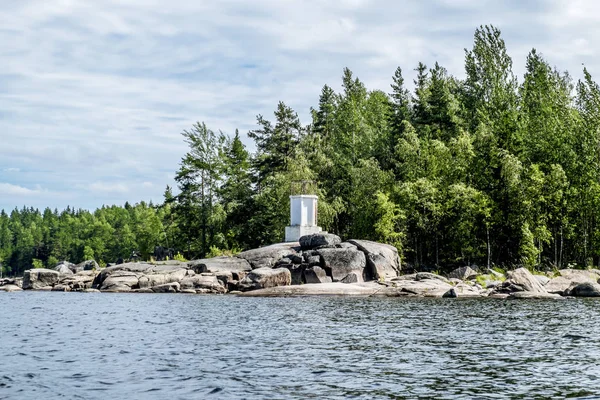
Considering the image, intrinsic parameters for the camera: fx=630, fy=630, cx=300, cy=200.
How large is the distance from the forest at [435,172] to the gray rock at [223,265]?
10909 mm

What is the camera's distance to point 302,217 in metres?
53.9

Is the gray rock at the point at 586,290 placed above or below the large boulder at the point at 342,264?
below

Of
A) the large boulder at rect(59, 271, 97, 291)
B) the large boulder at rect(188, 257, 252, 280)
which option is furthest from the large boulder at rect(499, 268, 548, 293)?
the large boulder at rect(59, 271, 97, 291)

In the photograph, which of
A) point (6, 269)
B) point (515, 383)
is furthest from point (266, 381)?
point (6, 269)

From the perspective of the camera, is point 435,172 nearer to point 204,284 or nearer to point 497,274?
point 497,274

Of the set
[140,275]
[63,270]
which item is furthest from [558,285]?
[63,270]

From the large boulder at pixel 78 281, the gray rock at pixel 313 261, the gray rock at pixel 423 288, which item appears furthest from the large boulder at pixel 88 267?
the gray rock at pixel 423 288

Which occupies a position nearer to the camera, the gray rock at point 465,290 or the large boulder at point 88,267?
the gray rock at point 465,290

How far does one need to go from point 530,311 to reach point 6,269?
489 feet

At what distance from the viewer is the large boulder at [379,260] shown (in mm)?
47000

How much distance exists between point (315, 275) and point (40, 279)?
3208 cm

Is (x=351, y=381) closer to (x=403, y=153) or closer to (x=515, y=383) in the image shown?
(x=515, y=383)

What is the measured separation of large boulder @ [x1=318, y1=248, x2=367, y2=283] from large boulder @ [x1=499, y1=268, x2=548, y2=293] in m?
10.2

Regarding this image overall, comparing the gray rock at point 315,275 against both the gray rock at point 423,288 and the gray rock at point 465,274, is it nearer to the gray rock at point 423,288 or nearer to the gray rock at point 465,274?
the gray rock at point 423,288
